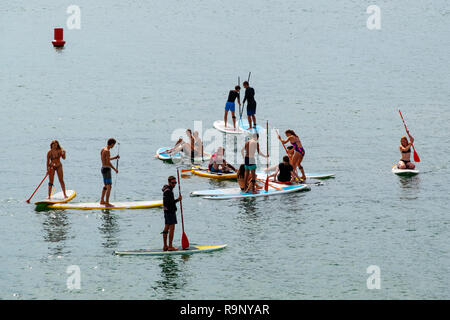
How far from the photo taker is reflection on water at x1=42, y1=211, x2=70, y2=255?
2436cm

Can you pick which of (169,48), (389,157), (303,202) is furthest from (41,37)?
(303,202)

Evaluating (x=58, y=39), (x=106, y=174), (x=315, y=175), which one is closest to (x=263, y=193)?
(x=315, y=175)

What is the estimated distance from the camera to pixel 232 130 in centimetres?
4141

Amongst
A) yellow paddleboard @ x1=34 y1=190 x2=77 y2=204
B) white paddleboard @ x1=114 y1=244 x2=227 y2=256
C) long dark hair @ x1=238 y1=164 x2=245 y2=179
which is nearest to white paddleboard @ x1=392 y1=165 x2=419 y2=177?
long dark hair @ x1=238 y1=164 x2=245 y2=179

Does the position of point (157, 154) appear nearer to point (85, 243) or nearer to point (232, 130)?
point (232, 130)

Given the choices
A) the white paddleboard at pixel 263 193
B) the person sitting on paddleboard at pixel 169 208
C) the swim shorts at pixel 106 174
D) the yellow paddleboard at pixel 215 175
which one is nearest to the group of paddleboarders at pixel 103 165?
the swim shorts at pixel 106 174

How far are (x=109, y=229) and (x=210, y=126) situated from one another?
18151mm

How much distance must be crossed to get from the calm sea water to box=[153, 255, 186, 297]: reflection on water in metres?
0.07

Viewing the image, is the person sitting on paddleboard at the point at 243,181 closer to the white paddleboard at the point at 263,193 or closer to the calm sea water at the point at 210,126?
the white paddleboard at the point at 263,193

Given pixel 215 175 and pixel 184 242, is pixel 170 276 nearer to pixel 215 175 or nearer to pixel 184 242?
pixel 184 242

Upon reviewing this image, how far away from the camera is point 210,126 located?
143ft

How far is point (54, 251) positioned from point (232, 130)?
18.6m

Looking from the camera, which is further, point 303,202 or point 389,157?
point 389,157

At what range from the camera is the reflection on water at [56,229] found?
24.4m
